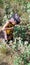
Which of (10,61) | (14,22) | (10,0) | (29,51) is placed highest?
(10,0)

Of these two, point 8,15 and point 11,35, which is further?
point 8,15

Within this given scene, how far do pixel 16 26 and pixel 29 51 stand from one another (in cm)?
97

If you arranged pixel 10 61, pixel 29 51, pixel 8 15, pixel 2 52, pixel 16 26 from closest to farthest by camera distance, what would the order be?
pixel 29 51, pixel 10 61, pixel 2 52, pixel 16 26, pixel 8 15

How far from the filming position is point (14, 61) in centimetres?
365

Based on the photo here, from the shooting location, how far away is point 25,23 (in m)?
4.57

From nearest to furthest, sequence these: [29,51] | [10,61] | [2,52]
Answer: [29,51] → [10,61] → [2,52]

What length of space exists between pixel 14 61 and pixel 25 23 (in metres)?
1.14

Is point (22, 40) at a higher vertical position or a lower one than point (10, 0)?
lower

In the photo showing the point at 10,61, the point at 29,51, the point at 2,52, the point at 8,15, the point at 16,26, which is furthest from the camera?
the point at 8,15

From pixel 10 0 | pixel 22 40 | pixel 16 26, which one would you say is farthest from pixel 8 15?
pixel 22 40

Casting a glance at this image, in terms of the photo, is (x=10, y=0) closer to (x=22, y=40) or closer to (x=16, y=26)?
(x=16, y=26)

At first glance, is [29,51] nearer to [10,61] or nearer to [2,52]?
[10,61]

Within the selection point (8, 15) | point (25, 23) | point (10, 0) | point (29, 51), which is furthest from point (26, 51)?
point (10, 0)

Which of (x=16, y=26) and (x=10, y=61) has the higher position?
(x=16, y=26)
